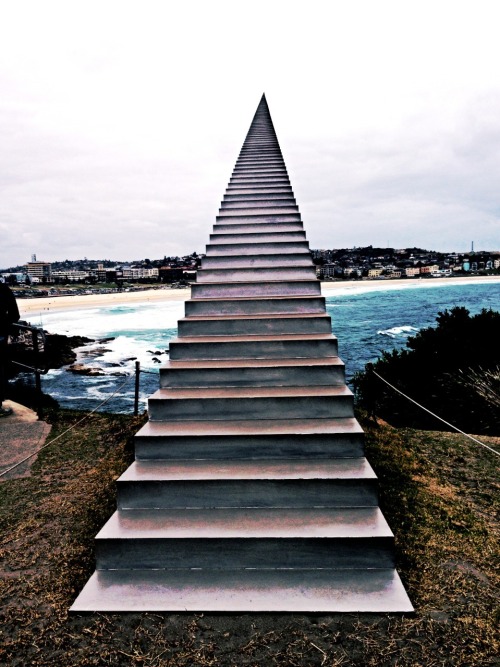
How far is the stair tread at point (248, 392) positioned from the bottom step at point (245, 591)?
4.73 ft

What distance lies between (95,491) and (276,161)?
7917 mm

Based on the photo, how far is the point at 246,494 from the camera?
320 centimetres

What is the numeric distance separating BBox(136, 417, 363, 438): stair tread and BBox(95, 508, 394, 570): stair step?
2.34 feet

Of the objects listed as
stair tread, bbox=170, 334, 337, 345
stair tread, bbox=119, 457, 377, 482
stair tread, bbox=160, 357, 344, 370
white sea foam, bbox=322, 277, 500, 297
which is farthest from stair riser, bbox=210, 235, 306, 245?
white sea foam, bbox=322, 277, 500, 297

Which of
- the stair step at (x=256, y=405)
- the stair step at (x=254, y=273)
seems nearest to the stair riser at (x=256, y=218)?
the stair step at (x=254, y=273)

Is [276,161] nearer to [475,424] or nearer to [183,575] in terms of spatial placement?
[475,424]

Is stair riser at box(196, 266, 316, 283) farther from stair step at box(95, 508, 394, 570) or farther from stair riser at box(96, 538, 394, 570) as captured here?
stair riser at box(96, 538, 394, 570)

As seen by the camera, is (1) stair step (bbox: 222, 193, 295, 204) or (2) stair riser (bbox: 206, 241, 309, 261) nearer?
(2) stair riser (bbox: 206, 241, 309, 261)

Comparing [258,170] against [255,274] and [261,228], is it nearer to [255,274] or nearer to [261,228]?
[261,228]

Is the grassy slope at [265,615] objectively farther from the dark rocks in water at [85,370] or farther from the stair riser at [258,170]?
the dark rocks in water at [85,370]

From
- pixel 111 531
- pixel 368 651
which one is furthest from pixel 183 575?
pixel 368 651

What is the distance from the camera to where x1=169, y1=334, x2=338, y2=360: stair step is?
4570 millimetres

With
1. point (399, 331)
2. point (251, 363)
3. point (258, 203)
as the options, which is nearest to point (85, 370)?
point (258, 203)

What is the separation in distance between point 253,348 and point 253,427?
1.13 meters
